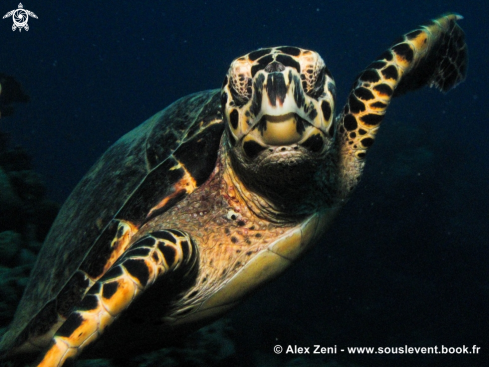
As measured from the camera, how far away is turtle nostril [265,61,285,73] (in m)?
1.68

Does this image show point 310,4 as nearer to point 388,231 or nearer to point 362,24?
point 362,24

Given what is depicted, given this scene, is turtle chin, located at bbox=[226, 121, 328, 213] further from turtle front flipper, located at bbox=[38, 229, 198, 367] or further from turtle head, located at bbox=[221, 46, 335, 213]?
turtle front flipper, located at bbox=[38, 229, 198, 367]

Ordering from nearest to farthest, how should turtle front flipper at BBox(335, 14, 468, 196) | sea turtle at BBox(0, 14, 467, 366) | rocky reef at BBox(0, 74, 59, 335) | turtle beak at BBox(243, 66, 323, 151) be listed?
turtle beak at BBox(243, 66, 323, 151) → sea turtle at BBox(0, 14, 467, 366) → turtle front flipper at BBox(335, 14, 468, 196) → rocky reef at BBox(0, 74, 59, 335)

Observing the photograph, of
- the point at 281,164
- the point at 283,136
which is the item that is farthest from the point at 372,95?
the point at 283,136

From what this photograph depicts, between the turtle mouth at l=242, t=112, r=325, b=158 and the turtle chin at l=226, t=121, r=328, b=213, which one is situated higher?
the turtle mouth at l=242, t=112, r=325, b=158

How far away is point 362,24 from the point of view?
318 ft

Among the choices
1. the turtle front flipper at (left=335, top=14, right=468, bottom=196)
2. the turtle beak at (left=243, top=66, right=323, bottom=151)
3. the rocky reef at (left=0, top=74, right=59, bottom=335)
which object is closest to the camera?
the turtle beak at (left=243, top=66, right=323, bottom=151)

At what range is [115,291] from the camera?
1785mm

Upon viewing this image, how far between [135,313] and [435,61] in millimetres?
3615

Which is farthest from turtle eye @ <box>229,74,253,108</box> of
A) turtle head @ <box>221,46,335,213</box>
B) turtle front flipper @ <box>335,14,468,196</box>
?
turtle front flipper @ <box>335,14,468,196</box>

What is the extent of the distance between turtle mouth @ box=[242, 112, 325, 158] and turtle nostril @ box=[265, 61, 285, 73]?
23 cm

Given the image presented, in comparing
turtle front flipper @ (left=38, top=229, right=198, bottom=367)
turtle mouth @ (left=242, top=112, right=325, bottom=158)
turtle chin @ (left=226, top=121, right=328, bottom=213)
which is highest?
turtle mouth @ (left=242, top=112, right=325, bottom=158)

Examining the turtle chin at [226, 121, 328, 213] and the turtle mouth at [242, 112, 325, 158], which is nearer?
the turtle mouth at [242, 112, 325, 158]

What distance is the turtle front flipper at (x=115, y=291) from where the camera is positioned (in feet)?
5.50
